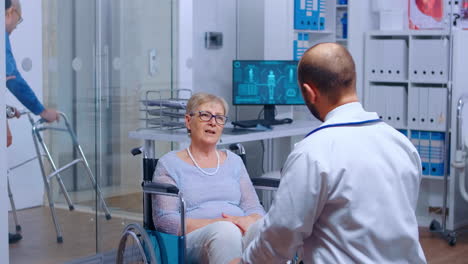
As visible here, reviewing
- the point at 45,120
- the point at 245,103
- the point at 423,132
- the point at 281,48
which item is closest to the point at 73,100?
the point at 45,120

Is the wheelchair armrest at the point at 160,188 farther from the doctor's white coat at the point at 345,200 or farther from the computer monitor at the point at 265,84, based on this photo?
the computer monitor at the point at 265,84

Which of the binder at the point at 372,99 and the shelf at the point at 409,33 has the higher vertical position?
the shelf at the point at 409,33

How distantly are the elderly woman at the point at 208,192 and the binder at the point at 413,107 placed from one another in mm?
2478

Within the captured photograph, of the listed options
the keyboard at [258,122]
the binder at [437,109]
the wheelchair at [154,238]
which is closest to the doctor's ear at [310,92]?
the wheelchair at [154,238]

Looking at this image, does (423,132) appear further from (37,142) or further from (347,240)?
(347,240)

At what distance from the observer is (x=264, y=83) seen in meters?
5.38

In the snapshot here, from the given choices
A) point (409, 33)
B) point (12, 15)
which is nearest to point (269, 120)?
point (409, 33)

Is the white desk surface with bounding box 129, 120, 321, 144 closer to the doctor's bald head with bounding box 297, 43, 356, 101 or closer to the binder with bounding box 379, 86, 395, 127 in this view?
the binder with bounding box 379, 86, 395, 127

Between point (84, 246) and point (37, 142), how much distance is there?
0.69 metres

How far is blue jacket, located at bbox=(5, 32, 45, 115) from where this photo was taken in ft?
13.0

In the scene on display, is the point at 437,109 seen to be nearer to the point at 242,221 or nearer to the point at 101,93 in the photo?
the point at 101,93

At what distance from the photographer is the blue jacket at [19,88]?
A: 156 inches

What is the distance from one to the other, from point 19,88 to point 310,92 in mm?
2410

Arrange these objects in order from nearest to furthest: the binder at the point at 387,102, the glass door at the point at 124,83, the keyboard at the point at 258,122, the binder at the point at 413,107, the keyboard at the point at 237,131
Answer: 1. the glass door at the point at 124,83
2. the keyboard at the point at 237,131
3. the keyboard at the point at 258,122
4. the binder at the point at 413,107
5. the binder at the point at 387,102
